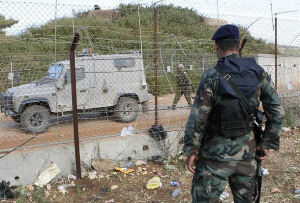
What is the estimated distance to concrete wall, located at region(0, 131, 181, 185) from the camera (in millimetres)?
4512

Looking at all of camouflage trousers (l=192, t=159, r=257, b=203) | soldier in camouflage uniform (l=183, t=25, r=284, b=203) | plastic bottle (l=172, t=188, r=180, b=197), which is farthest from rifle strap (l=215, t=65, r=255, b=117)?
plastic bottle (l=172, t=188, r=180, b=197)

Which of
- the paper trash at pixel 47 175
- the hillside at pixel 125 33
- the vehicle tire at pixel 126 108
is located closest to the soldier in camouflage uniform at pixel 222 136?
the paper trash at pixel 47 175

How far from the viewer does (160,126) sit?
5629 millimetres

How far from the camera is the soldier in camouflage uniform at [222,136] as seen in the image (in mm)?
2367

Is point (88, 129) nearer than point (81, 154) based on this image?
No

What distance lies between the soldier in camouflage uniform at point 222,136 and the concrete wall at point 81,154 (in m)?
2.92

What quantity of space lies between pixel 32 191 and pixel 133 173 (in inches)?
61.3

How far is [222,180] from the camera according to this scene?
242cm

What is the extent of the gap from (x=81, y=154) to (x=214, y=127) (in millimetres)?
3136

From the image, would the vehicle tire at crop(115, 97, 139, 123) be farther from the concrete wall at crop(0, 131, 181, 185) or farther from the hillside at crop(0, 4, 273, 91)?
the hillside at crop(0, 4, 273, 91)

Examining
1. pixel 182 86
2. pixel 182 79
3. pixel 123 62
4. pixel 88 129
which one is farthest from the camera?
pixel 182 79

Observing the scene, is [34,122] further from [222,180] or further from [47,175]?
[222,180]

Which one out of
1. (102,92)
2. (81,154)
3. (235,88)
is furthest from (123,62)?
(235,88)

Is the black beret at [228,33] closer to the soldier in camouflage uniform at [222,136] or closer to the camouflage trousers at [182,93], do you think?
the soldier in camouflage uniform at [222,136]
